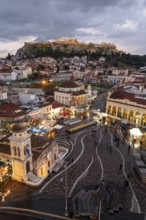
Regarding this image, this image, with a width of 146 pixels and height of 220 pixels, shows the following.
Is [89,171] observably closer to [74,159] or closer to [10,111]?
[74,159]

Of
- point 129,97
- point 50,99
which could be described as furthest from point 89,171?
point 50,99

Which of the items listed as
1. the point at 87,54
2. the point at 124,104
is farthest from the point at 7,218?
the point at 87,54

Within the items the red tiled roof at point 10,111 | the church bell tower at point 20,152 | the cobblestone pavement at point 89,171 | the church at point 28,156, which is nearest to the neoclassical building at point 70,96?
the red tiled roof at point 10,111

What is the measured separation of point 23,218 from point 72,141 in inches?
696

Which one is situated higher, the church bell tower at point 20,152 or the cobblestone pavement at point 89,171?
the church bell tower at point 20,152

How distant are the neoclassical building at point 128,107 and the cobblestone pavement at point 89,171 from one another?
9938 mm

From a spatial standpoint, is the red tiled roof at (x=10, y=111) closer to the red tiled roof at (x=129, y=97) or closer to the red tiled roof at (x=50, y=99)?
the red tiled roof at (x=50, y=99)

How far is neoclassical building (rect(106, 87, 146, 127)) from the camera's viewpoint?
44.1 metres

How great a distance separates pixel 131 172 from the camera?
81.1ft

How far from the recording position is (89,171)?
2455 cm

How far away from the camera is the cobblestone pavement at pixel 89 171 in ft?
66.9

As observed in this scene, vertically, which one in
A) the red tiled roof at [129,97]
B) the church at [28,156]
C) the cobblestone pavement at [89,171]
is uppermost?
the red tiled roof at [129,97]

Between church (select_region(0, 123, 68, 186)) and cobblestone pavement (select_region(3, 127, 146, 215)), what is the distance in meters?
0.99

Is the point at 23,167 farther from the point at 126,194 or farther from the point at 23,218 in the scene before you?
the point at 126,194
